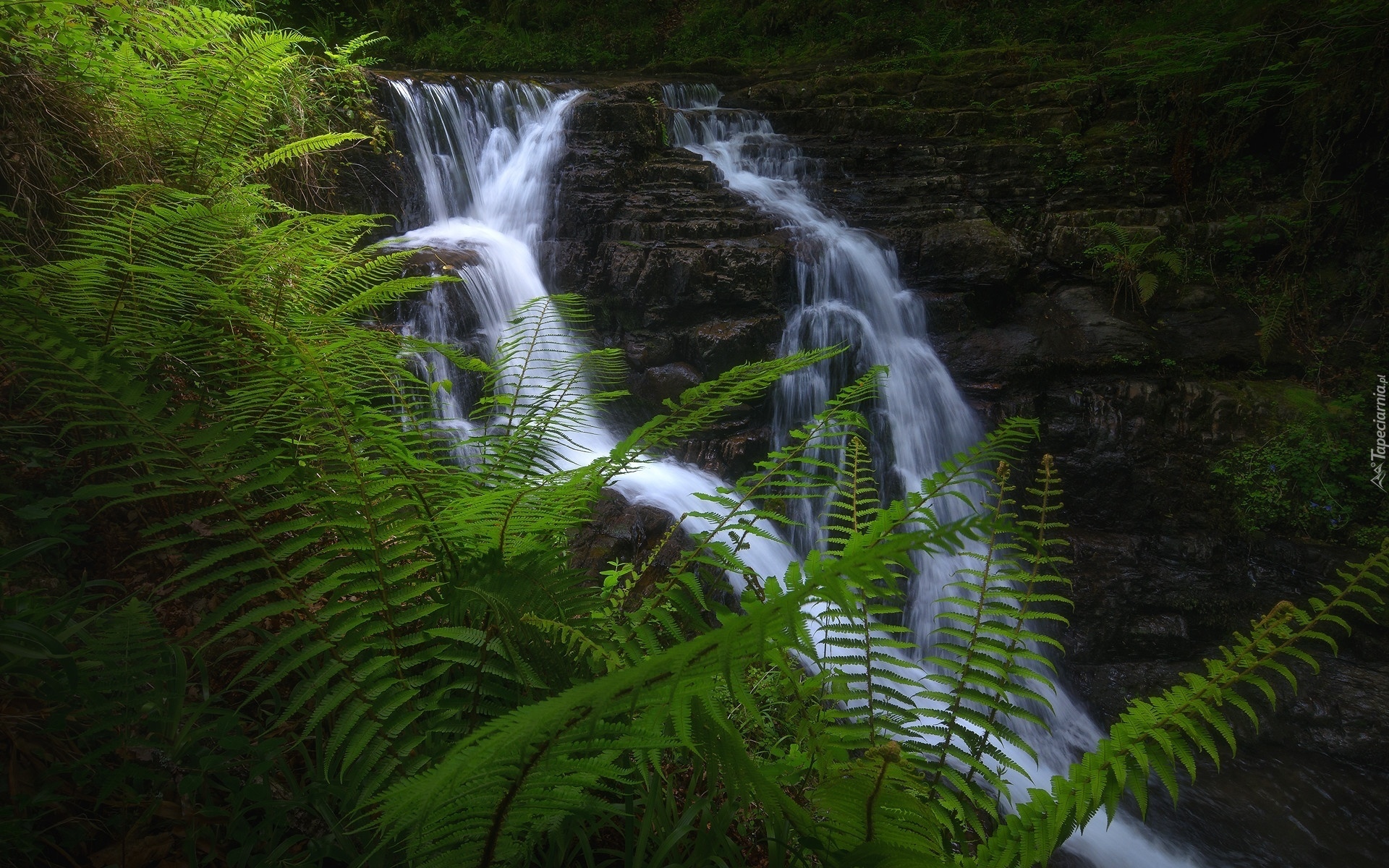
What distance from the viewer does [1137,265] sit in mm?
7035

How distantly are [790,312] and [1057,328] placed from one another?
2795 mm

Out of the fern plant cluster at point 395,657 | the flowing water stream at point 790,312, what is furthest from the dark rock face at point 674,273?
the fern plant cluster at point 395,657

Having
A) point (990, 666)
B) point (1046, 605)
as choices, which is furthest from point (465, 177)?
point (990, 666)

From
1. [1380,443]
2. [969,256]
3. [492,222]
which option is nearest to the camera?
[1380,443]

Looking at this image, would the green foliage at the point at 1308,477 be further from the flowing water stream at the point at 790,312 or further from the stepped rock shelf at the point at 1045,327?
the flowing water stream at the point at 790,312

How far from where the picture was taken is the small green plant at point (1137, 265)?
696cm

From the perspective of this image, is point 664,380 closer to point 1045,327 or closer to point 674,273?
point 674,273

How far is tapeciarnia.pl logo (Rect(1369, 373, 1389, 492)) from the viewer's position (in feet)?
19.1

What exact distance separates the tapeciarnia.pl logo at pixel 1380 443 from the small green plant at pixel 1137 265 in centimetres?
193

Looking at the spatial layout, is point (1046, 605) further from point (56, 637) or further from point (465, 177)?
point (465, 177)

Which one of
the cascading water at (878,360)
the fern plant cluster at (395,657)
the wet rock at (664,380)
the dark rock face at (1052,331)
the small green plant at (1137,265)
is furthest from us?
the small green plant at (1137,265)

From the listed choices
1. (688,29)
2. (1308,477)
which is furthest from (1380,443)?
(688,29)

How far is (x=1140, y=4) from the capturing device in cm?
1101

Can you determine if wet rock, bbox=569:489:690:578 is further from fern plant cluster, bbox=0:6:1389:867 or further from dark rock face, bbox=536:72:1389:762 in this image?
fern plant cluster, bbox=0:6:1389:867
